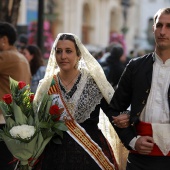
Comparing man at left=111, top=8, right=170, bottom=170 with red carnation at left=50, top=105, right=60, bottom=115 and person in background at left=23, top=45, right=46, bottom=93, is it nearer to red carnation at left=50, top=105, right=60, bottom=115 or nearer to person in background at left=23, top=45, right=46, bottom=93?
red carnation at left=50, top=105, right=60, bottom=115

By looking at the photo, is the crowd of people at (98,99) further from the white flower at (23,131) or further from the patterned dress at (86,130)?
the white flower at (23,131)

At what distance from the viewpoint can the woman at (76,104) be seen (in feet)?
14.6

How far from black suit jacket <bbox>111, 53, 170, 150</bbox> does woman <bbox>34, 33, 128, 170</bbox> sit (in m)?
0.61

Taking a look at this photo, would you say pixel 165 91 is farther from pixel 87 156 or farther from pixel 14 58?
pixel 14 58

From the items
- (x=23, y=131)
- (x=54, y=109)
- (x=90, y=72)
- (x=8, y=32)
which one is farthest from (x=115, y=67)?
(x=23, y=131)

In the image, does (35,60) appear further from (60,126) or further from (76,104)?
(60,126)

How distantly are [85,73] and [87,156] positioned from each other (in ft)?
2.19

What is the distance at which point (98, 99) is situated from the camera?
15.1 feet

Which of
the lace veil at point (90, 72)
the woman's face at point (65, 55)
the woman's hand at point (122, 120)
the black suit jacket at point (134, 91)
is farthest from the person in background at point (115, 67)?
the woman's hand at point (122, 120)

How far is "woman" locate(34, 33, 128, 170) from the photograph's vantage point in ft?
14.6

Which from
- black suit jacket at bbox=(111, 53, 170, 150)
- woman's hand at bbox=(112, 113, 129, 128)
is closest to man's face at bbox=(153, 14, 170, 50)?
black suit jacket at bbox=(111, 53, 170, 150)

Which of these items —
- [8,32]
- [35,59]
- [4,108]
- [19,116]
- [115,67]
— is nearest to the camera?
[19,116]

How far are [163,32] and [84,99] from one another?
3.92 ft

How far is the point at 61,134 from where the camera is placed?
4328 millimetres
